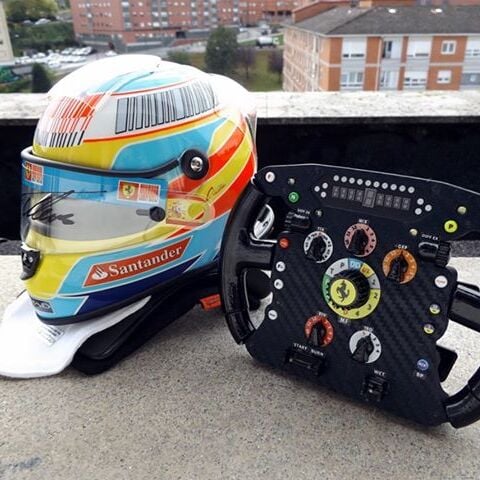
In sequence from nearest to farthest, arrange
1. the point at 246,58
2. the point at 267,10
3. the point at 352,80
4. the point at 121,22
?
the point at 121,22 < the point at 246,58 < the point at 352,80 < the point at 267,10

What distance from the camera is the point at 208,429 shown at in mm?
805

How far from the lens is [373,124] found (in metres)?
1.48

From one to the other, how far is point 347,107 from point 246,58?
3.04 m

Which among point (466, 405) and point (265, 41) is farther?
point (265, 41)

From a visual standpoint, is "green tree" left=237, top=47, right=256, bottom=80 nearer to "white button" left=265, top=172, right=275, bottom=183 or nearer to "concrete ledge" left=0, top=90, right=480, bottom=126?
"concrete ledge" left=0, top=90, right=480, bottom=126

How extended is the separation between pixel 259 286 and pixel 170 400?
32cm

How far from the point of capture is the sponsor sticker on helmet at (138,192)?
0.86 metres

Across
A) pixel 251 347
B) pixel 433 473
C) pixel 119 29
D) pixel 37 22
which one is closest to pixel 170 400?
pixel 251 347

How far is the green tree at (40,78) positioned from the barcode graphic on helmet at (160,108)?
1.50 metres

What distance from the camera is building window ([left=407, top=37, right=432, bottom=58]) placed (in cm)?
601

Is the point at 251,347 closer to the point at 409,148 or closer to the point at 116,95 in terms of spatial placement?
the point at 116,95

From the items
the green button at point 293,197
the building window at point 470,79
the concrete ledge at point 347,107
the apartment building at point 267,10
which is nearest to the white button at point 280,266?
the green button at point 293,197

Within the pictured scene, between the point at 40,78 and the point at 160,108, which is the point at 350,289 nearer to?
the point at 160,108
